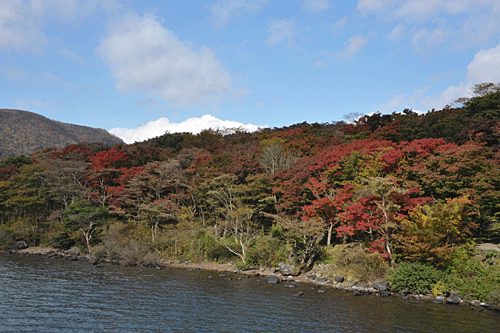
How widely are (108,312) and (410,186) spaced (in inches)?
1040

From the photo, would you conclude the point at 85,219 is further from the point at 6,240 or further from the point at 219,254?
the point at 219,254

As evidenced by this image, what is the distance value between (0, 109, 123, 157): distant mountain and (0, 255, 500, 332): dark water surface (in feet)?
425

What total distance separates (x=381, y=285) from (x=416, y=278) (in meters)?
2.56

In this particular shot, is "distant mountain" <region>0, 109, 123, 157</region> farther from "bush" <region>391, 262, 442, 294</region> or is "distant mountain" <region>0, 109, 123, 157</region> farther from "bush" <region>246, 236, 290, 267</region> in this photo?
"bush" <region>391, 262, 442, 294</region>

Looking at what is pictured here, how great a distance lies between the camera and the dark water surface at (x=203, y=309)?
15.7 metres

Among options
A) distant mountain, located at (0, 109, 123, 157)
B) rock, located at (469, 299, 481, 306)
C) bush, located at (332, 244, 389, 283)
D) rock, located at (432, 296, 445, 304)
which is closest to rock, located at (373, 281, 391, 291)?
bush, located at (332, 244, 389, 283)

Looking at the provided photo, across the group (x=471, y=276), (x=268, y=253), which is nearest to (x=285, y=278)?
(x=268, y=253)

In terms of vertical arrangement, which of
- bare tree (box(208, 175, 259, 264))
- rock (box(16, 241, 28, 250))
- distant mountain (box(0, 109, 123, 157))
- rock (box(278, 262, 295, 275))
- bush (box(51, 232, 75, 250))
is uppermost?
distant mountain (box(0, 109, 123, 157))

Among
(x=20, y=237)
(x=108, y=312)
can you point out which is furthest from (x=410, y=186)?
(x=20, y=237)

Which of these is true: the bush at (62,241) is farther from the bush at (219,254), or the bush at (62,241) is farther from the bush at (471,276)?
the bush at (471,276)

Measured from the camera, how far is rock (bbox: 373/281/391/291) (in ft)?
73.0

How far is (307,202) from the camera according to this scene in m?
35.4

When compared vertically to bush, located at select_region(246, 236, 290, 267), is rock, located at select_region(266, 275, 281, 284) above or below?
below

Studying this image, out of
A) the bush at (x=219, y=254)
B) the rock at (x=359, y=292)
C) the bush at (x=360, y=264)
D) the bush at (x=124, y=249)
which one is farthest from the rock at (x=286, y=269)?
the bush at (x=124, y=249)
